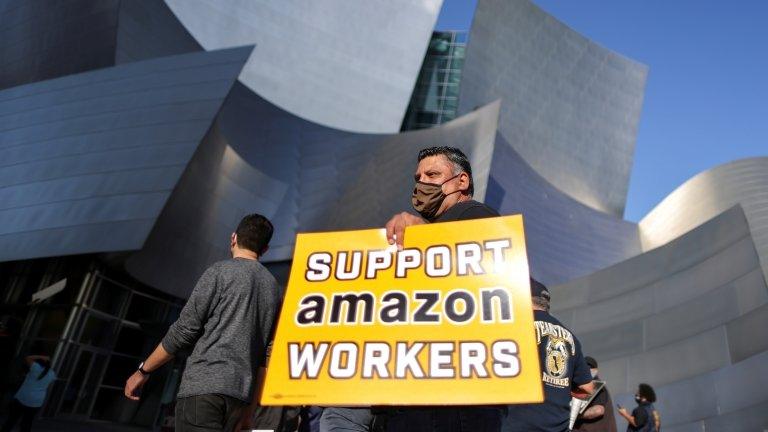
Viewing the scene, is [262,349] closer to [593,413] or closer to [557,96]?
[593,413]

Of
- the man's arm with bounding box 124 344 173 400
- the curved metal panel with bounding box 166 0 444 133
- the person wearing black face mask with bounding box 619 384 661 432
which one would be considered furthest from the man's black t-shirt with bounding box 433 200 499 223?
the curved metal panel with bounding box 166 0 444 133

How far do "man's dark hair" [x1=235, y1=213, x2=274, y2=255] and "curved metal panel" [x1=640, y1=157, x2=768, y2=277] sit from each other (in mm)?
10960

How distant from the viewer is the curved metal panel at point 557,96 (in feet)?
97.4

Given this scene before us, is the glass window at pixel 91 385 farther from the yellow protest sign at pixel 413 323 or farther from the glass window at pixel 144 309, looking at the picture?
the yellow protest sign at pixel 413 323

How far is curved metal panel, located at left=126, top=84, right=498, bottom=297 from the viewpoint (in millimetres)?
13555

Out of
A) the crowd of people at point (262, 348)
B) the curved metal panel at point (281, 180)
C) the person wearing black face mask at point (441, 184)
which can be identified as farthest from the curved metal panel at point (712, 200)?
the person wearing black face mask at point (441, 184)

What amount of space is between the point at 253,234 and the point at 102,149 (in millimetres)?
12145

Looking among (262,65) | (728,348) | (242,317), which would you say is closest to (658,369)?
(728,348)

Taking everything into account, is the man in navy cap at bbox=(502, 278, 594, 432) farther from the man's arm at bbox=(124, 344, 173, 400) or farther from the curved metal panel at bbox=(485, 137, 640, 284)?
the curved metal panel at bbox=(485, 137, 640, 284)

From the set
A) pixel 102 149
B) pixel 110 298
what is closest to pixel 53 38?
pixel 102 149

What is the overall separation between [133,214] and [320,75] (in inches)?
614

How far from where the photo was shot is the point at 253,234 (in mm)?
2674

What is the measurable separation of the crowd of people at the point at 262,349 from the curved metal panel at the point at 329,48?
22663 millimetres

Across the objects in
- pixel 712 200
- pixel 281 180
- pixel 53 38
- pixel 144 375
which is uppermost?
pixel 53 38
